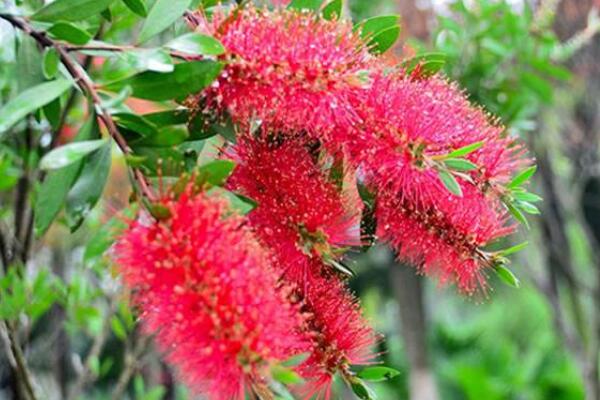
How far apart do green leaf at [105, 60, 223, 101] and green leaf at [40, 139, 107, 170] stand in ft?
0.24

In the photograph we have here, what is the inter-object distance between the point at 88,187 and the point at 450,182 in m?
0.33

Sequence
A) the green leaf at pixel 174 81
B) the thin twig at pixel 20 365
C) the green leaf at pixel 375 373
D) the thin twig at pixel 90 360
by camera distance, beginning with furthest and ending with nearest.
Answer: the thin twig at pixel 90 360 → the thin twig at pixel 20 365 → the green leaf at pixel 375 373 → the green leaf at pixel 174 81

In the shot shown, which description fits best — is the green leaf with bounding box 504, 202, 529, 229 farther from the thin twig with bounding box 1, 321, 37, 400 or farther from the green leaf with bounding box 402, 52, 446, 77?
the thin twig with bounding box 1, 321, 37, 400

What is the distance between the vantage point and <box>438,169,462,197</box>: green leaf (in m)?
0.73

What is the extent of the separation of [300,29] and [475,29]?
4.26 ft

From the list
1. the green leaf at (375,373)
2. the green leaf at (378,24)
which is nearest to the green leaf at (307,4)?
the green leaf at (378,24)

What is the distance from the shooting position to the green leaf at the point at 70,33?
0.76 meters

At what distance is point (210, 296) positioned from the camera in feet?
1.99

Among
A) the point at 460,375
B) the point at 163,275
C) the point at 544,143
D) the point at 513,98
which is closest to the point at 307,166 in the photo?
the point at 163,275

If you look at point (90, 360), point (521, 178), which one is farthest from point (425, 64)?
point (90, 360)

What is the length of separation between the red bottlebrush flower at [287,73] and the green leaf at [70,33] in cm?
12

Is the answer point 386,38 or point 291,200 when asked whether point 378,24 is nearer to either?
point 386,38

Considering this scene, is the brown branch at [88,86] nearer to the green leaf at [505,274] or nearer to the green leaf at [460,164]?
the green leaf at [460,164]

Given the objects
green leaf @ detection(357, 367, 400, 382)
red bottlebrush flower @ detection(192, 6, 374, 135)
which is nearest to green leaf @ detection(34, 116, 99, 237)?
red bottlebrush flower @ detection(192, 6, 374, 135)
